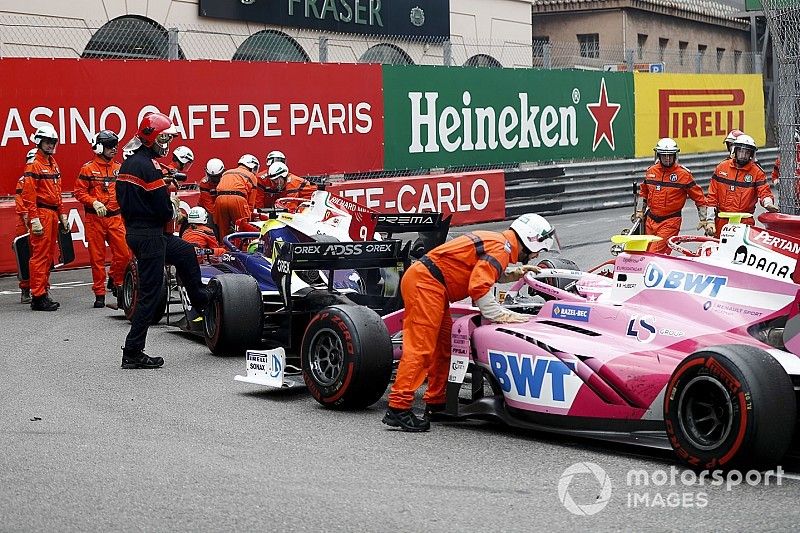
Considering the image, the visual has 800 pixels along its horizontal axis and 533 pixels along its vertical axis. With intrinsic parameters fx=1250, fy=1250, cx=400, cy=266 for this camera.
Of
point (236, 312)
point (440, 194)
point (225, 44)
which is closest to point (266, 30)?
point (225, 44)

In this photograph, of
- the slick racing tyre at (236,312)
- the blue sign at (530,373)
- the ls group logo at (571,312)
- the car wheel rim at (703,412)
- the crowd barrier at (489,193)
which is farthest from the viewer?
the crowd barrier at (489,193)

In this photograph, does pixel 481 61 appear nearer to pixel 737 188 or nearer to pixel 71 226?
pixel 71 226

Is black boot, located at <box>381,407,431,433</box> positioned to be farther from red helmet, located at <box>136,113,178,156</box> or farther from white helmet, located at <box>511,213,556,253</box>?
red helmet, located at <box>136,113,178,156</box>

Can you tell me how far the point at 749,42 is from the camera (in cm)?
4322

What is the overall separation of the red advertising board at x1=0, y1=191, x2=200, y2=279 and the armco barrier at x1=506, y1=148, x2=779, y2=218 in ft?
23.1

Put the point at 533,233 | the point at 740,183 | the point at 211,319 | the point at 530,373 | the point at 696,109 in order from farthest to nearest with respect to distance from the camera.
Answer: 1. the point at 696,109
2. the point at 740,183
3. the point at 211,319
4. the point at 533,233
5. the point at 530,373

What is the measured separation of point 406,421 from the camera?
24.1 feet

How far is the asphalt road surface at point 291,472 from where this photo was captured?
18.1 feet

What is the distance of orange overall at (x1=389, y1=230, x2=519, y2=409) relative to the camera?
289 inches

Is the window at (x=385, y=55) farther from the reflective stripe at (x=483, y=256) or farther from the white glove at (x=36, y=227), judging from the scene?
the reflective stripe at (x=483, y=256)

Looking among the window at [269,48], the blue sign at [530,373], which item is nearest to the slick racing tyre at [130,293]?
the blue sign at [530,373]

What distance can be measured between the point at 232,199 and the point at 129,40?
8.22m

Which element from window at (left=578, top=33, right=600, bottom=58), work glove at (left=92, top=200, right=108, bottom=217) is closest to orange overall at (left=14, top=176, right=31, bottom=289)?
work glove at (left=92, top=200, right=108, bottom=217)

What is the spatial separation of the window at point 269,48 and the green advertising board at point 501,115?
12.2ft
